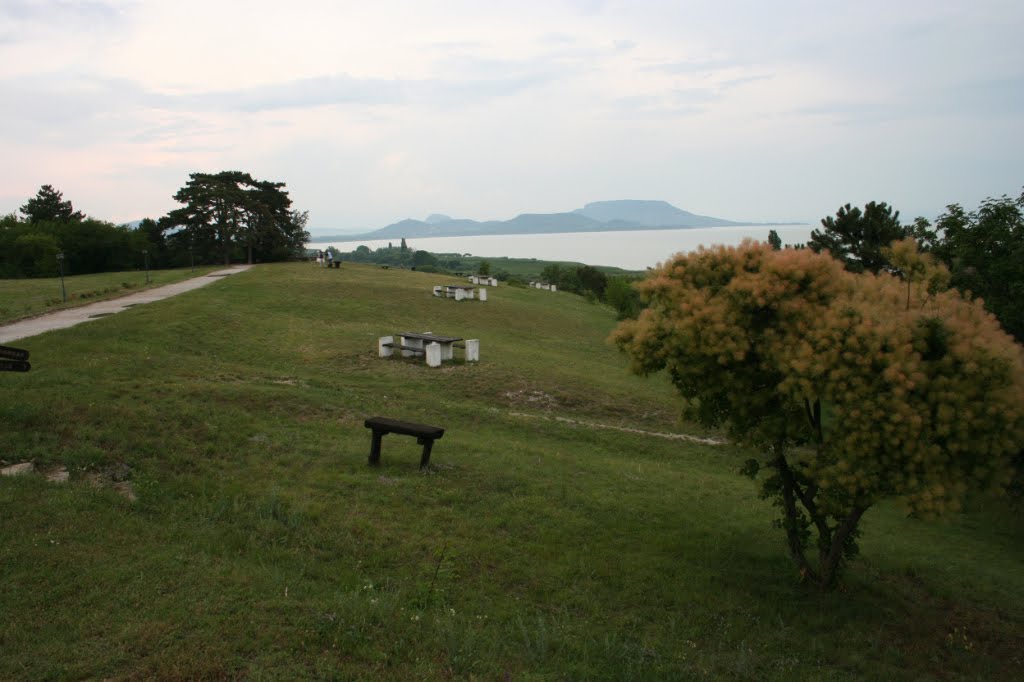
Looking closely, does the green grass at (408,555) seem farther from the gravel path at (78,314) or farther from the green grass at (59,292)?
the green grass at (59,292)

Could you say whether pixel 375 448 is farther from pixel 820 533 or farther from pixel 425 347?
pixel 425 347

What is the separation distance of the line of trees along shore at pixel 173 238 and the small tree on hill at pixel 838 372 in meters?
42.4

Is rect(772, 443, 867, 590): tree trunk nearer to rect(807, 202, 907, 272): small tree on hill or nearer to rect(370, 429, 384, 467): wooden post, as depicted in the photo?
rect(370, 429, 384, 467): wooden post

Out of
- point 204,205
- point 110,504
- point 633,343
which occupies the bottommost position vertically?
point 110,504

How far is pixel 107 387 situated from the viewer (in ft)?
33.6

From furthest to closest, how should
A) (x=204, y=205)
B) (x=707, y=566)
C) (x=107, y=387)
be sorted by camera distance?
(x=204, y=205)
(x=107, y=387)
(x=707, y=566)

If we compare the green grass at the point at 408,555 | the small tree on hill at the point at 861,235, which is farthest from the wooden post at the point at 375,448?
the small tree on hill at the point at 861,235

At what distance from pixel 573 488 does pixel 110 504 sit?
5.69 meters

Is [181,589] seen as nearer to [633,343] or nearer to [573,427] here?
[633,343]

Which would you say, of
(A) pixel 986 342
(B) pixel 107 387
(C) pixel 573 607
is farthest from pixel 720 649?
(B) pixel 107 387

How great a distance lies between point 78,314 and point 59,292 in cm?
954

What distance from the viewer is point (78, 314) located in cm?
1784

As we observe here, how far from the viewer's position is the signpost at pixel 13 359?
25.3ft

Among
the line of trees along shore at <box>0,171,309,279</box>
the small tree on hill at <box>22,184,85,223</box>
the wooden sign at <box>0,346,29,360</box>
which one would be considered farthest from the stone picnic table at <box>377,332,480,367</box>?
the small tree on hill at <box>22,184,85,223</box>
